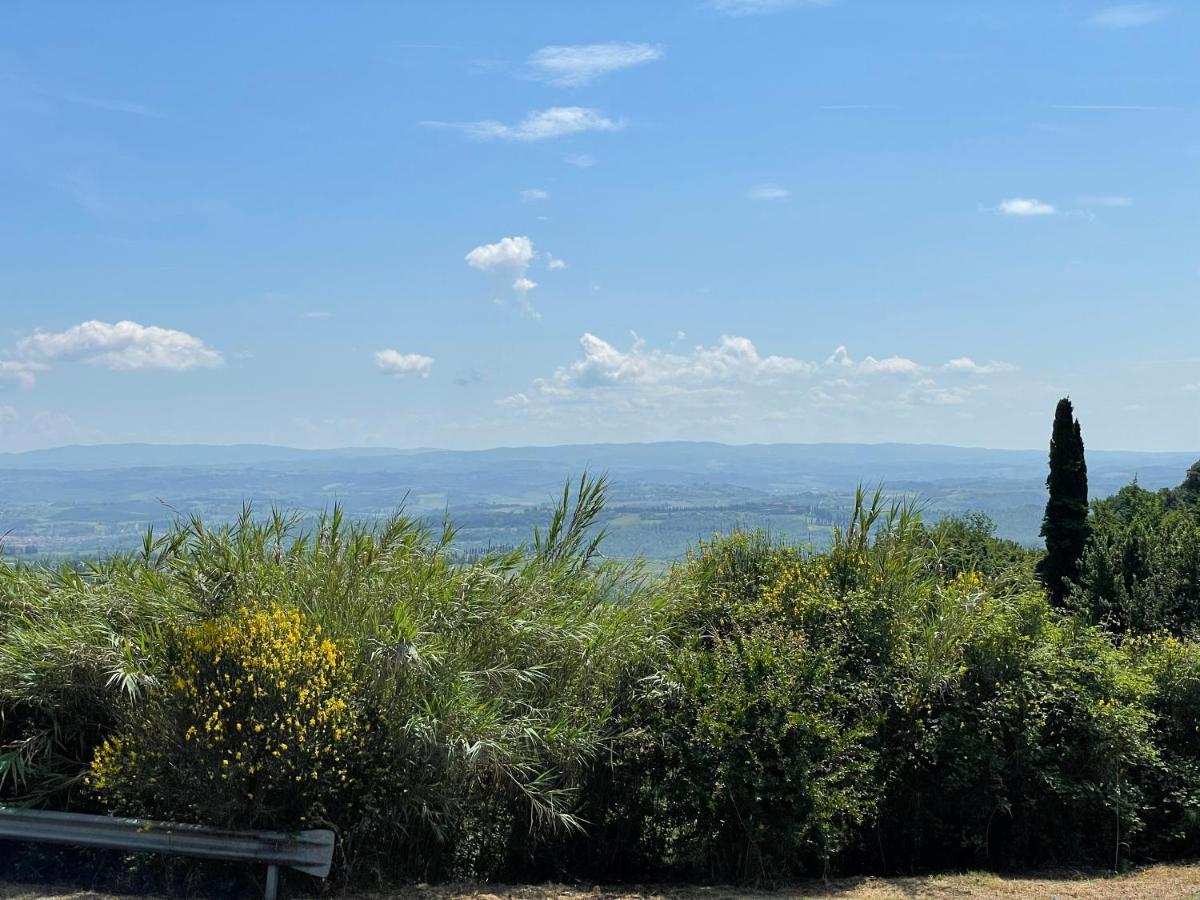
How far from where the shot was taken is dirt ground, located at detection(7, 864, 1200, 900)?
25.3 ft

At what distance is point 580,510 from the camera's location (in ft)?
36.8

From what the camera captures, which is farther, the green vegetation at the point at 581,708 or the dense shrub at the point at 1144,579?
the dense shrub at the point at 1144,579

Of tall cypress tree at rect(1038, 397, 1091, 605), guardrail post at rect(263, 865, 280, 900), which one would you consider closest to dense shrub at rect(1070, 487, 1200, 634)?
tall cypress tree at rect(1038, 397, 1091, 605)

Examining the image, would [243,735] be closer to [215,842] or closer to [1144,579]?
[215,842]

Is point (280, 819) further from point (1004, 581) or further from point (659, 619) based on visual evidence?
point (1004, 581)

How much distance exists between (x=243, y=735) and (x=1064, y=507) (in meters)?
27.9

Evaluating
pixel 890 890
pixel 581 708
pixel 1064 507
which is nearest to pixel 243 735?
pixel 581 708

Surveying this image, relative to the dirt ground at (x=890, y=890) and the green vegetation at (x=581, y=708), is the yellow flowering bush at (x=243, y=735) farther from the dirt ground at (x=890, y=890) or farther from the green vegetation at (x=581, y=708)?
the dirt ground at (x=890, y=890)

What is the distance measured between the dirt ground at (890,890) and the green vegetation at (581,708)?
39 centimetres

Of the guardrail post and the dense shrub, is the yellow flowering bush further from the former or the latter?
the dense shrub

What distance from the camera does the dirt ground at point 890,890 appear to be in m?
7.70

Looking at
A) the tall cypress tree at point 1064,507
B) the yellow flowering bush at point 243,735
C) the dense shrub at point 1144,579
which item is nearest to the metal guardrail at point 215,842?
the yellow flowering bush at point 243,735

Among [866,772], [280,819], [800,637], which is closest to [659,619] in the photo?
[800,637]

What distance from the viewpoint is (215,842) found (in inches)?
276
